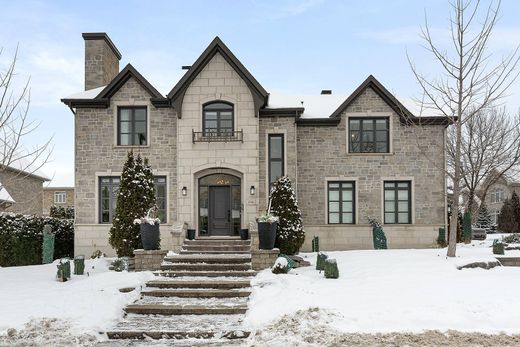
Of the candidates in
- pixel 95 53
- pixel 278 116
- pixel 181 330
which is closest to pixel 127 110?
pixel 95 53

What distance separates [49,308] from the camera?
8938 millimetres

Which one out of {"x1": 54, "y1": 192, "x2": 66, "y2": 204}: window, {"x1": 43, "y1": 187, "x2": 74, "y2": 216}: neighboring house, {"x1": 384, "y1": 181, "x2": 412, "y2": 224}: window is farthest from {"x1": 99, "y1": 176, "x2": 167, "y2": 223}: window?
{"x1": 54, "y1": 192, "x2": 66, "y2": 204}: window

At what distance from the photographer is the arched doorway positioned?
56.6 feet

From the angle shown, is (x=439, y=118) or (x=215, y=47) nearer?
(x=215, y=47)

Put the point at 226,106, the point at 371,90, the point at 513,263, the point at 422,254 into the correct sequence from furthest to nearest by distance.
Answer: the point at 371,90
the point at 226,106
the point at 422,254
the point at 513,263

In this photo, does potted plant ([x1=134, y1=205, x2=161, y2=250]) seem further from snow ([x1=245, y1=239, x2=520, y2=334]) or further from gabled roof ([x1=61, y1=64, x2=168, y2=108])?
gabled roof ([x1=61, y1=64, x2=168, y2=108])

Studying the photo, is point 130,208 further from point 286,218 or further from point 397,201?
point 397,201

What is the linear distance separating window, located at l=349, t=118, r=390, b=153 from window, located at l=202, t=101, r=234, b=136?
16.0 ft

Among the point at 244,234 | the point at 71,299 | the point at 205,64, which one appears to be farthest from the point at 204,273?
the point at 205,64

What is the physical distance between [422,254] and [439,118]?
20.2 ft

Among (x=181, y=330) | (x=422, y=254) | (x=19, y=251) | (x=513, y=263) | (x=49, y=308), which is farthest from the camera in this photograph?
(x=19, y=251)

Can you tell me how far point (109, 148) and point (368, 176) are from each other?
10018 mm

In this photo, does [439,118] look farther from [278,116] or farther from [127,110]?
[127,110]

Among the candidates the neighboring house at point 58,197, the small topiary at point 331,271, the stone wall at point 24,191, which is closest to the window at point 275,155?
the small topiary at point 331,271
